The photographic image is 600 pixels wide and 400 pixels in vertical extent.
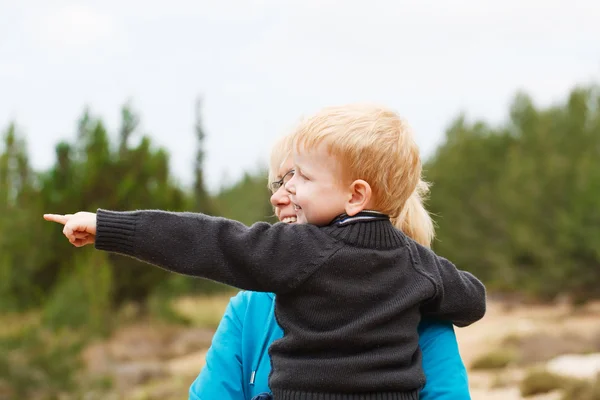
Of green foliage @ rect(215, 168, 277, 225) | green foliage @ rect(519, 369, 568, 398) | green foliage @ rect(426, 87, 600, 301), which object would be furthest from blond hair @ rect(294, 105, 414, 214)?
green foliage @ rect(215, 168, 277, 225)

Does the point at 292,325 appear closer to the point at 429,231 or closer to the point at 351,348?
the point at 351,348

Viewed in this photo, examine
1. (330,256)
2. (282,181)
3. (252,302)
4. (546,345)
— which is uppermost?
(282,181)

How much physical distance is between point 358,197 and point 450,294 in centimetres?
39

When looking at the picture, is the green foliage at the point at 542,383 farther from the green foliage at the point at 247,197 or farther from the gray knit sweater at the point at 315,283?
the green foliage at the point at 247,197

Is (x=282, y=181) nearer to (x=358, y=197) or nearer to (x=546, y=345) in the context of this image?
(x=358, y=197)

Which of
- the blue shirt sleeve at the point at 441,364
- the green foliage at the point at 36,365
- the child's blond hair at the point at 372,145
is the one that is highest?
the child's blond hair at the point at 372,145

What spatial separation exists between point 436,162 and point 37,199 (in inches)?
1020

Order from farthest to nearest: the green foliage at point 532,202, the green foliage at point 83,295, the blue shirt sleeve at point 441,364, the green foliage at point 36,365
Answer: the green foliage at point 532,202 → the green foliage at point 83,295 → the green foliage at point 36,365 → the blue shirt sleeve at point 441,364

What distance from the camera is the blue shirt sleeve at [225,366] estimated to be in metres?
2.47

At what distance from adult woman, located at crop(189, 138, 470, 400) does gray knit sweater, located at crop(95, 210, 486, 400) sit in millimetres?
116

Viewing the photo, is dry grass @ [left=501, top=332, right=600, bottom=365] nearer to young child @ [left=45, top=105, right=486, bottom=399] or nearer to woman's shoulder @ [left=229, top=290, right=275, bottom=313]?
woman's shoulder @ [left=229, top=290, right=275, bottom=313]

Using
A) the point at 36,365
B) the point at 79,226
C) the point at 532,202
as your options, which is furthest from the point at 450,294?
the point at 532,202

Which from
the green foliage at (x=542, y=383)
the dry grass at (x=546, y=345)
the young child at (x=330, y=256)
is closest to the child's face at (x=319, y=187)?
the young child at (x=330, y=256)

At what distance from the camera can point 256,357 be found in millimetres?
2494
